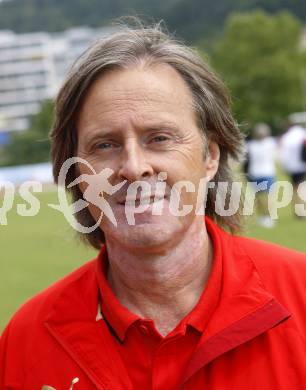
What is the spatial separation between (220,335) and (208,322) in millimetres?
→ 79

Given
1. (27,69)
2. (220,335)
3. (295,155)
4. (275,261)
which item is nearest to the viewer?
(220,335)

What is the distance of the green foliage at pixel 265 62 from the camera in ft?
249

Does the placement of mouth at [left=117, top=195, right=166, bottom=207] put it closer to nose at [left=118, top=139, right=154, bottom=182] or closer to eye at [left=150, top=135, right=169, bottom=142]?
nose at [left=118, top=139, right=154, bottom=182]

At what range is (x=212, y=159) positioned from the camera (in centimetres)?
277

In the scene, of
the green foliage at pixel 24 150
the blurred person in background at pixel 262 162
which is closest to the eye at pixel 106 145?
the blurred person in background at pixel 262 162

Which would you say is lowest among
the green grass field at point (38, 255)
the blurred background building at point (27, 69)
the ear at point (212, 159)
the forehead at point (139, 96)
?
the green grass field at point (38, 255)

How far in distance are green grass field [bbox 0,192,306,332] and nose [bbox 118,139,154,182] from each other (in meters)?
4.41

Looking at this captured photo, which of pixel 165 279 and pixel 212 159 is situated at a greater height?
pixel 212 159

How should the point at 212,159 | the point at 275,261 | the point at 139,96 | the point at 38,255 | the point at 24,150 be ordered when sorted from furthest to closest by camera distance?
the point at 24,150, the point at 38,255, the point at 212,159, the point at 275,261, the point at 139,96

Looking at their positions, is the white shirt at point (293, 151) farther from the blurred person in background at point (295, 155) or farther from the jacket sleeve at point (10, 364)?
the jacket sleeve at point (10, 364)

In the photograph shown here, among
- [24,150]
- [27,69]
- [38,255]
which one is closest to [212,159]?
[38,255]

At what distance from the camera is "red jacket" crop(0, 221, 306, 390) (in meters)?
2.29

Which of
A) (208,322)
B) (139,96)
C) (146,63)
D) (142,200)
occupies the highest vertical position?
(146,63)

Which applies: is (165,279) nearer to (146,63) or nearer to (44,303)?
(44,303)
